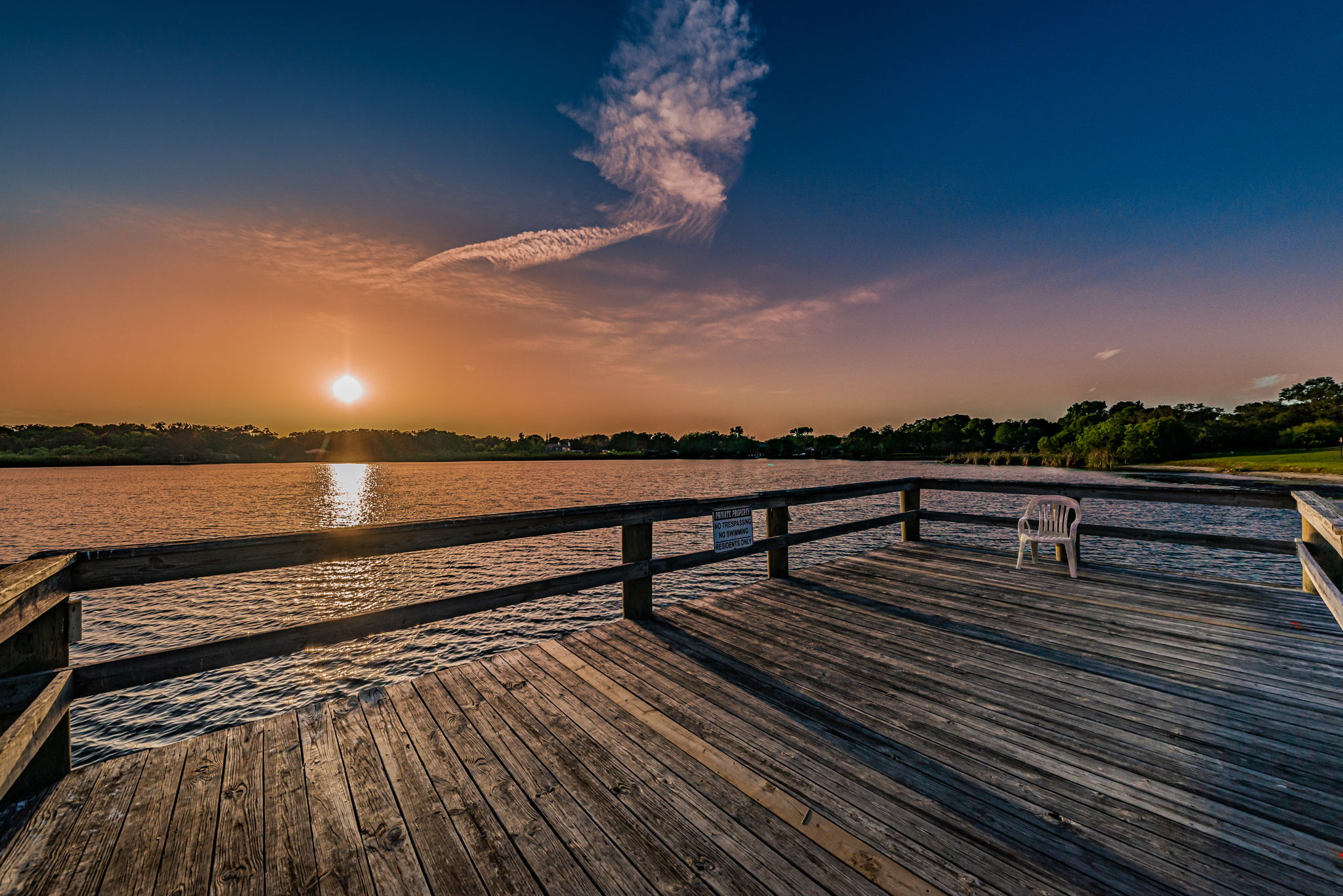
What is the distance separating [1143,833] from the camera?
2096mm

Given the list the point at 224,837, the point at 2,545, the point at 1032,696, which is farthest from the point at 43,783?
the point at 2,545

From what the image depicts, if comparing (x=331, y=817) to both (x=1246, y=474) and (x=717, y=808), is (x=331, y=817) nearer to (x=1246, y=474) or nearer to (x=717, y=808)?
(x=717, y=808)

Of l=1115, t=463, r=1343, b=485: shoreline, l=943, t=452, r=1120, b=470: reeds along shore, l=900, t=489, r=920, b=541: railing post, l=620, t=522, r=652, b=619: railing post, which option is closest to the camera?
l=620, t=522, r=652, b=619: railing post

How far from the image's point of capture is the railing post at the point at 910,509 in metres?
7.59

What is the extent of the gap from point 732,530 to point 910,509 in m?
3.70

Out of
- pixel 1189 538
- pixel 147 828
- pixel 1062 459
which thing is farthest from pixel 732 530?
pixel 1062 459

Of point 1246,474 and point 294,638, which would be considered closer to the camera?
point 294,638

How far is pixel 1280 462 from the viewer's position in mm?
52438

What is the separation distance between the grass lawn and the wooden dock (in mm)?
60758

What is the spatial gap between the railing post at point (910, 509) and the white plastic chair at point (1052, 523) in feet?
4.62

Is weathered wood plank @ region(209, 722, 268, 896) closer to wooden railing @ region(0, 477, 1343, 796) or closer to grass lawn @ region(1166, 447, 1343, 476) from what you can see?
wooden railing @ region(0, 477, 1343, 796)

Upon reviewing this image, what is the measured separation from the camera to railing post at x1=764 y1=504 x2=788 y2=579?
5973 millimetres

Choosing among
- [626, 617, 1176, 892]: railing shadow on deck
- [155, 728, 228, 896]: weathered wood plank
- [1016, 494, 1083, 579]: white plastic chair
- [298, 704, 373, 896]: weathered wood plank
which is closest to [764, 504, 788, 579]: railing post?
[626, 617, 1176, 892]: railing shadow on deck

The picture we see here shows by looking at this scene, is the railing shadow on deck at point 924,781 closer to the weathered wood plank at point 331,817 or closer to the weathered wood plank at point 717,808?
the weathered wood plank at point 717,808
